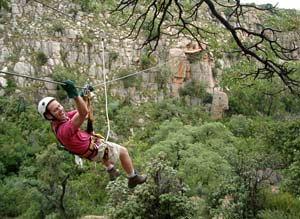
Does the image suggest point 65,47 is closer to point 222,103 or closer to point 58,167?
point 222,103

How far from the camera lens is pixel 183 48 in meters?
29.6

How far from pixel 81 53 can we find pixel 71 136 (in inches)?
1007

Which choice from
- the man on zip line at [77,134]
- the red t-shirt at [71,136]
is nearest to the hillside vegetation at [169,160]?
the man on zip line at [77,134]

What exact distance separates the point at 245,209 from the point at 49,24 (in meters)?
21.6

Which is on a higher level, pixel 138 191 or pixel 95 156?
pixel 95 156

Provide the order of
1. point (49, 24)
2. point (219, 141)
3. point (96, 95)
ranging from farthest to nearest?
1. point (49, 24)
2. point (96, 95)
3. point (219, 141)

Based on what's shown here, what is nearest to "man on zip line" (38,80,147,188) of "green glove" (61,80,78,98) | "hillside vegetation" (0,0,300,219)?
"green glove" (61,80,78,98)

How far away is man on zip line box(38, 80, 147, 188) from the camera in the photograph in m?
2.84

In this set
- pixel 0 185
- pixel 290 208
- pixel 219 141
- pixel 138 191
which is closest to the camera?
pixel 290 208

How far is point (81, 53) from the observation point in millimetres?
27953

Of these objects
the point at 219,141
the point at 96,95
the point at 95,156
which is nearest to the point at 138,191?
the point at 95,156

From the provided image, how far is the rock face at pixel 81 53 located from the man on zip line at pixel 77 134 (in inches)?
886

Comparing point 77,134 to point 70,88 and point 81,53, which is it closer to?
point 70,88

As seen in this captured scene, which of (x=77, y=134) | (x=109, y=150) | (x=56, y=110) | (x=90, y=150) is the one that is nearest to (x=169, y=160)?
(x=109, y=150)
